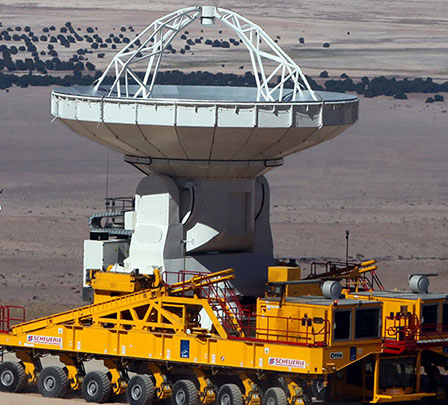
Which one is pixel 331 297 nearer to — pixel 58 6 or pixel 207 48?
pixel 207 48

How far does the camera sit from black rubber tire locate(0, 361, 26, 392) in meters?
33.4

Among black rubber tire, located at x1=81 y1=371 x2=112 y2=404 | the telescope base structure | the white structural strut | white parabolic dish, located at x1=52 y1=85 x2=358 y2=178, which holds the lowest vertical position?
black rubber tire, located at x1=81 y1=371 x2=112 y2=404

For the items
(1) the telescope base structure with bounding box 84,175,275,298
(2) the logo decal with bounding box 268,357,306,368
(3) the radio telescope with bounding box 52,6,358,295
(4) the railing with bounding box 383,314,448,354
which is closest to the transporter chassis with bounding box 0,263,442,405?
(2) the logo decal with bounding box 268,357,306,368

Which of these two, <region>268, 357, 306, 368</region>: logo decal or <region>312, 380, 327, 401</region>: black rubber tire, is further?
<region>312, 380, 327, 401</region>: black rubber tire

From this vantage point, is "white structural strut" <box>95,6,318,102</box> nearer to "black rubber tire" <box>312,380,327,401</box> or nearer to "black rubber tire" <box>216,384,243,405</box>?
"black rubber tire" <box>312,380,327,401</box>

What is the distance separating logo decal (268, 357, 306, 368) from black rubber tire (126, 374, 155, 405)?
8.42 feet

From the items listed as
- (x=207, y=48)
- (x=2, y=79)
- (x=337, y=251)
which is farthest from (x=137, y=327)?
(x=207, y=48)

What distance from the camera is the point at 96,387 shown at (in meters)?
32.3

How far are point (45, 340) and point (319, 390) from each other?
5.53m

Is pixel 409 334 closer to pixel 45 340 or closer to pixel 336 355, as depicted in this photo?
pixel 336 355

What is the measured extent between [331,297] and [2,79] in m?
63.7

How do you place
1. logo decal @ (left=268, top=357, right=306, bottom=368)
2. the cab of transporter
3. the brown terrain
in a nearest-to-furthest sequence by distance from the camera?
1. logo decal @ (left=268, top=357, right=306, bottom=368)
2. the cab of transporter
3. the brown terrain

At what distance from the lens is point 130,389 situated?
32.1 meters

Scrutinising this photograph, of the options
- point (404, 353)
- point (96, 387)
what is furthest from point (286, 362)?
point (96, 387)
